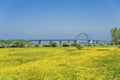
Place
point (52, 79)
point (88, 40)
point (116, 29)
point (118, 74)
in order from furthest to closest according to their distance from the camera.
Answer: point (88, 40), point (116, 29), point (118, 74), point (52, 79)

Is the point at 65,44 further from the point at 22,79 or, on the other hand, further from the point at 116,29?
the point at 22,79

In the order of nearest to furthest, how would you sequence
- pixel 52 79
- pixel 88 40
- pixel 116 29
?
pixel 52 79 < pixel 116 29 < pixel 88 40

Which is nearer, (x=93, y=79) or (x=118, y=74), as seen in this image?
(x=93, y=79)

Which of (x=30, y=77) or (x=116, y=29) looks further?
(x=116, y=29)

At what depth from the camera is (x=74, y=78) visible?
18797mm

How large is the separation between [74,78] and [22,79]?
2.80m

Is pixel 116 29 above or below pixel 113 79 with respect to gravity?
above

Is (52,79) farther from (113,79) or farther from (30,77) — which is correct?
(113,79)

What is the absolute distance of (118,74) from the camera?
68.6ft

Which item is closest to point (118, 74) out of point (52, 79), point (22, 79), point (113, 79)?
point (113, 79)

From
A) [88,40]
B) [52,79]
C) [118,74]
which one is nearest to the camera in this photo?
Answer: [52,79]

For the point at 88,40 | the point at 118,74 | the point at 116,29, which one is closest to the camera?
the point at 118,74

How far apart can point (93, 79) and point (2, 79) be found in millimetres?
4813

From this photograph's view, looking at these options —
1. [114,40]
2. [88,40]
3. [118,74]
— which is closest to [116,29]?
[114,40]
